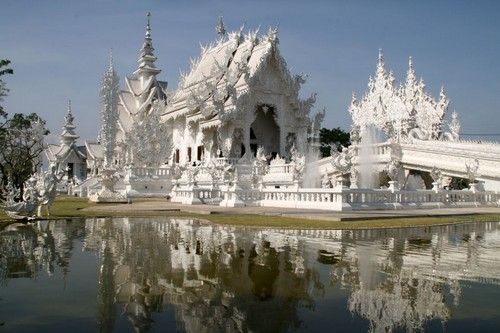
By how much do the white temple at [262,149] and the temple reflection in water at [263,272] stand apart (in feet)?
27.4

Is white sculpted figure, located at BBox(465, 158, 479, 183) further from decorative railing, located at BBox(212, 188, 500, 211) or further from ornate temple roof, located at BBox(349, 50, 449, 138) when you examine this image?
ornate temple roof, located at BBox(349, 50, 449, 138)

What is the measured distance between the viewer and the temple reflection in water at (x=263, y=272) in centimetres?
436

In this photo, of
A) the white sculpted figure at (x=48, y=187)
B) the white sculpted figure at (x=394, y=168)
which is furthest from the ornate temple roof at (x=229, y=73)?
the white sculpted figure at (x=48, y=187)

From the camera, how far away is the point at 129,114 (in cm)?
4622

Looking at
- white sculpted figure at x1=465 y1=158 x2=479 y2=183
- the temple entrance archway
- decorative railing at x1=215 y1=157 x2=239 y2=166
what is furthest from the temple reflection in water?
the temple entrance archway

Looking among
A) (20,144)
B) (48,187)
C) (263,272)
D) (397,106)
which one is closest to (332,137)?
(397,106)

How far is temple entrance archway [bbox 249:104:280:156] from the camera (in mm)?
36406

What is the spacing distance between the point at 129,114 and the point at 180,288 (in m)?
42.7

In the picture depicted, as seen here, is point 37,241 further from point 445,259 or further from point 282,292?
point 445,259

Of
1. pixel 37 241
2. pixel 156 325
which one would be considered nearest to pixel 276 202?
pixel 37 241

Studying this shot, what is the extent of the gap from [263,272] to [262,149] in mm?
25206

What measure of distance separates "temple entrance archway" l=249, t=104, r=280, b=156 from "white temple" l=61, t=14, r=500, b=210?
74 mm

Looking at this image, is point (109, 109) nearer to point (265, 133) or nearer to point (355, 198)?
point (265, 133)

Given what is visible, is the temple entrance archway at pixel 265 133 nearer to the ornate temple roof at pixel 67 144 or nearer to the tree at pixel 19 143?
the tree at pixel 19 143
